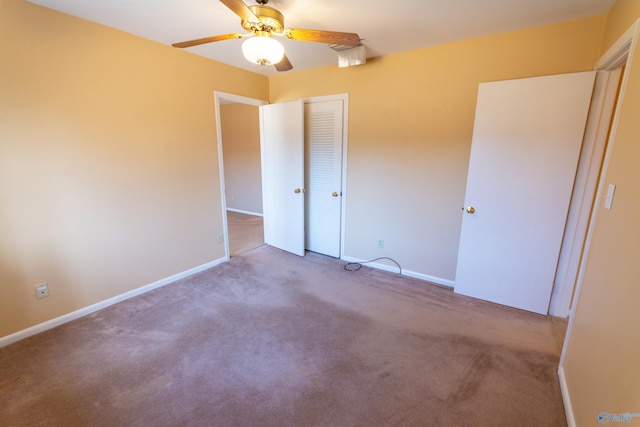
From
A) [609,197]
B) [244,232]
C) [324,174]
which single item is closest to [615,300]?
[609,197]

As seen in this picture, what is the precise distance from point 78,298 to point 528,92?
4158mm

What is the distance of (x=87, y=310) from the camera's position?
2398mm

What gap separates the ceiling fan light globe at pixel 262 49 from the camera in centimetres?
155

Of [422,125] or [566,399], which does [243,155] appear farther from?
[566,399]

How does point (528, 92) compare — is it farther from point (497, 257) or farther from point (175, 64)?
point (175, 64)

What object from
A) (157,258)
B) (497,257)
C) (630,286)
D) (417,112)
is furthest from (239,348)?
(417,112)

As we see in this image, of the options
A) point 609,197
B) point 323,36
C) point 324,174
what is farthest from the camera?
point 324,174

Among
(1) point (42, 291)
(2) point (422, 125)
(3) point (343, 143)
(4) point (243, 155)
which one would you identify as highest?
(2) point (422, 125)

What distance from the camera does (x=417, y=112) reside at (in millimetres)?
2807

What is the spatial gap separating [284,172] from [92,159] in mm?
2031

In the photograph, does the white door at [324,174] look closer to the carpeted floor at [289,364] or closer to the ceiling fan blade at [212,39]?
the carpeted floor at [289,364]

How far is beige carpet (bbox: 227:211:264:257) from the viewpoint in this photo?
409cm

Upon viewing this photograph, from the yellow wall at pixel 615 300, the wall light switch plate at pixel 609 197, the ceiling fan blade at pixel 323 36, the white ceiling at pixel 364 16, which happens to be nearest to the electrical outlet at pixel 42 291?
the white ceiling at pixel 364 16

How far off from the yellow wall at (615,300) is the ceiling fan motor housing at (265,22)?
192 centimetres
